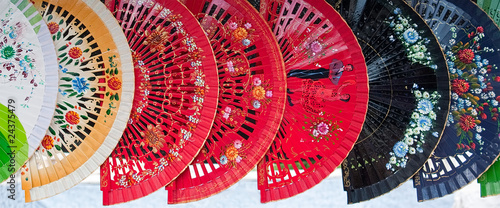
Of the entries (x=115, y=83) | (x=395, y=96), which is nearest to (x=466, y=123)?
(x=395, y=96)

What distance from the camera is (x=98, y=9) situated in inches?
91.4

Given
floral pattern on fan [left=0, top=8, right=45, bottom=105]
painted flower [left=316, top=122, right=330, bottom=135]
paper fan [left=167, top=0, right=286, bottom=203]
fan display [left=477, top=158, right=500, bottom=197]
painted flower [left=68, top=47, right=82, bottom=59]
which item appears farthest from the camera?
fan display [left=477, top=158, right=500, bottom=197]

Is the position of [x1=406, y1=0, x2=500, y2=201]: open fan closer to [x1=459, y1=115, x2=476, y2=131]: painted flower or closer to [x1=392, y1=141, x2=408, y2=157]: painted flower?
[x1=459, y1=115, x2=476, y2=131]: painted flower

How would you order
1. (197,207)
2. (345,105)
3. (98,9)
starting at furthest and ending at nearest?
(197,207), (345,105), (98,9)

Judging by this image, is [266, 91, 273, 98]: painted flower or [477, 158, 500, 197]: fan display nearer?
[266, 91, 273, 98]: painted flower

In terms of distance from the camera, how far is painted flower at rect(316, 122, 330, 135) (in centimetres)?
276

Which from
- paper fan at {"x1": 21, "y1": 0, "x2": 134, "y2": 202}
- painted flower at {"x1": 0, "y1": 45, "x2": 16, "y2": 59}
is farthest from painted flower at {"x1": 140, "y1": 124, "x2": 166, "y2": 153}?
painted flower at {"x1": 0, "y1": 45, "x2": 16, "y2": 59}

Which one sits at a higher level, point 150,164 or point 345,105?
point 345,105

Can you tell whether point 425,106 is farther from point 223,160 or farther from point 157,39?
point 157,39

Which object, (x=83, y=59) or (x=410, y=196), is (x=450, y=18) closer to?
(x=410, y=196)

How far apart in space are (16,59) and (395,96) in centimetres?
245

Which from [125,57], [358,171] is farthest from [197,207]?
[125,57]

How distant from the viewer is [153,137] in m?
2.58

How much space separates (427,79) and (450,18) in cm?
58
